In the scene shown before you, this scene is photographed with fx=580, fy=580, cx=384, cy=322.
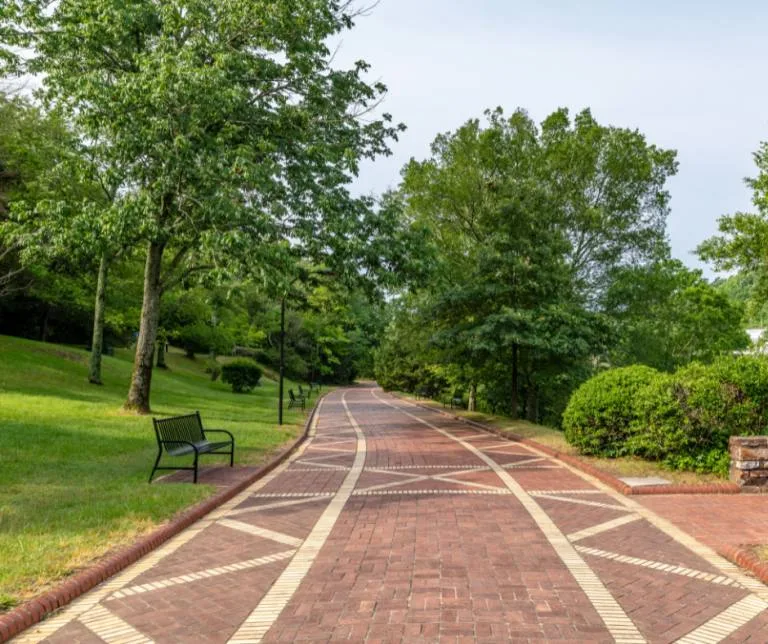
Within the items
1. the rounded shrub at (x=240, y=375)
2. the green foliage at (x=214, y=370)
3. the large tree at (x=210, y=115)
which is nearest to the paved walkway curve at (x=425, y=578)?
the large tree at (x=210, y=115)

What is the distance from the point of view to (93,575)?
16.1 ft

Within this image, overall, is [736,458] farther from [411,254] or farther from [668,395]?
[411,254]

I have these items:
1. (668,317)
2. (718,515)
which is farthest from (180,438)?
(668,317)

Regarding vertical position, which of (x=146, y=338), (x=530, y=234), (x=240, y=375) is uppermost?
(x=530, y=234)

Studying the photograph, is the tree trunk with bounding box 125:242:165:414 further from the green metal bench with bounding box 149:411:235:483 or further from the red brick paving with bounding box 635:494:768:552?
the red brick paving with bounding box 635:494:768:552

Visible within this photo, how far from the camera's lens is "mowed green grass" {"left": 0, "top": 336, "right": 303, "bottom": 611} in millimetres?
5398

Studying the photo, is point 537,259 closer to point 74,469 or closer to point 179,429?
point 179,429

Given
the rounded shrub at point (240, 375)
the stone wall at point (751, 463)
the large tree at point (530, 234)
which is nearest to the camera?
the stone wall at point (751, 463)

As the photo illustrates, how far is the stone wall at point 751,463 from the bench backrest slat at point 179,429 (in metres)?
8.76

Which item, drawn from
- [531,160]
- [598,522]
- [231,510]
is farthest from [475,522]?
[531,160]

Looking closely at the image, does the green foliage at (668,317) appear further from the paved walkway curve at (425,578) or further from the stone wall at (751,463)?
the paved walkway curve at (425,578)

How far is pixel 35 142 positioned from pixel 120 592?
21088 mm

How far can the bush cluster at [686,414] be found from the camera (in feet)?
31.9

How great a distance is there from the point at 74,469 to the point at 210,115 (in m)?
8.32
